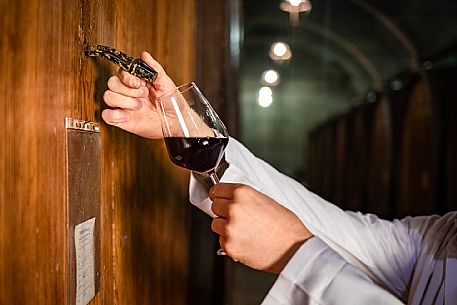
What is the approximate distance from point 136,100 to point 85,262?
33 cm

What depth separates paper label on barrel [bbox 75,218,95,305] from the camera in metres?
0.98

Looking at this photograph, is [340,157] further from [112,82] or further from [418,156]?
[112,82]

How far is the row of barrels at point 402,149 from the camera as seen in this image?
287 cm

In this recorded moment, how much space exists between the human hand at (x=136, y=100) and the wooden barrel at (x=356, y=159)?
275 centimetres

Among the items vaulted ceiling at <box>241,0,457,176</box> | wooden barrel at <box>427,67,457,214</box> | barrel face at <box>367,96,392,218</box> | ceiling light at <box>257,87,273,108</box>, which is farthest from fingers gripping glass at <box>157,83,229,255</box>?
Answer: ceiling light at <box>257,87,273,108</box>

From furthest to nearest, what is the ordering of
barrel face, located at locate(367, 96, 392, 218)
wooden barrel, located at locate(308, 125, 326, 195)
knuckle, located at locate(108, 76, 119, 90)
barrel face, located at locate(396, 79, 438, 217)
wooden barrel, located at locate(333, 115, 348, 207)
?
wooden barrel, located at locate(308, 125, 326, 195) → wooden barrel, located at locate(333, 115, 348, 207) → barrel face, located at locate(367, 96, 392, 218) → barrel face, located at locate(396, 79, 438, 217) → knuckle, located at locate(108, 76, 119, 90)

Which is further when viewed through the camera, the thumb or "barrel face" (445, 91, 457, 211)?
"barrel face" (445, 91, 457, 211)

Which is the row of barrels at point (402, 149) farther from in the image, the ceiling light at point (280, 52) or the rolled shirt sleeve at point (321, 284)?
the rolled shirt sleeve at point (321, 284)

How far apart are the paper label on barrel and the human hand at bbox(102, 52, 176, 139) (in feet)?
0.70

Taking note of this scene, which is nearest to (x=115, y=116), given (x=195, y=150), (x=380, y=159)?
(x=195, y=150)

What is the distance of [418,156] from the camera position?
126 inches

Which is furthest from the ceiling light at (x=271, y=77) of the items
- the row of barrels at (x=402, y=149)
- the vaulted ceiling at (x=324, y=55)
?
the row of barrels at (x=402, y=149)

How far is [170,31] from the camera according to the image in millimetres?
1957

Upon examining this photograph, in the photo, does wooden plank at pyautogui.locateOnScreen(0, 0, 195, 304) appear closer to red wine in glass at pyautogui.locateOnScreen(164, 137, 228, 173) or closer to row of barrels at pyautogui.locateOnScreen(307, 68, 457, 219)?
red wine in glass at pyautogui.locateOnScreen(164, 137, 228, 173)
